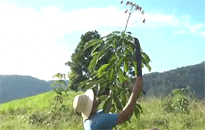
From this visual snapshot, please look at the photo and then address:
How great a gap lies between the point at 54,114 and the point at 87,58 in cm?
492

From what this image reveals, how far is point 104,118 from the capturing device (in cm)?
288

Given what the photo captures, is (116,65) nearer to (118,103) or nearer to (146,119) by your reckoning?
(118,103)

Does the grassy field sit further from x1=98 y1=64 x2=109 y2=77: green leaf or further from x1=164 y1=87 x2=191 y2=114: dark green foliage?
x1=98 y1=64 x2=109 y2=77: green leaf

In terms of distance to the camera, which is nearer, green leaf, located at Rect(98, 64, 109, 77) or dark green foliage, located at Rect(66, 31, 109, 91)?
green leaf, located at Rect(98, 64, 109, 77)

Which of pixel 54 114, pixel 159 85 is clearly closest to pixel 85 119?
pixel 54 114

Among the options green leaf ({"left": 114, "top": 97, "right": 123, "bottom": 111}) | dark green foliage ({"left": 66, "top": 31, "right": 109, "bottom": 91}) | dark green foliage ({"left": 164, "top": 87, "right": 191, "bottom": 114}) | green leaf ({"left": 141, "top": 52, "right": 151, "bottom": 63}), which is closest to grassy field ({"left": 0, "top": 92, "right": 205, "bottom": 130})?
dark green foliage ({"left": 164, "top": 87, "right": 191, "bottom": 114})

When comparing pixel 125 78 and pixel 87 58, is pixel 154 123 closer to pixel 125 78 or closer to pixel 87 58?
pixel 125 78

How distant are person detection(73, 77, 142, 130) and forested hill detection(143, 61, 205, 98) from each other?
622 inches

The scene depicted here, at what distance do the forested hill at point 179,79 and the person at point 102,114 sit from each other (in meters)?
15.8

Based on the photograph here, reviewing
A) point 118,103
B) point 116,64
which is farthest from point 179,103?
point 116,64

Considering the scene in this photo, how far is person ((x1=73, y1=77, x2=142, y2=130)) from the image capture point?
9.41ft

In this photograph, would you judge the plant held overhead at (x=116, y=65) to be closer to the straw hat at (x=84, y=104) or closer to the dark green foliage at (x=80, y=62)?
the straw hat at (x=84, y=104)

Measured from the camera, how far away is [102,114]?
2.94 meters

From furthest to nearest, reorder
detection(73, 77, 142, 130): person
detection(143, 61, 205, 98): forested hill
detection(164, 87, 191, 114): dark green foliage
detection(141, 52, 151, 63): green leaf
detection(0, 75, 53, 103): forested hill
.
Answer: detection(0, 75, 53, 103): forested hill, detection(143, 61, 205, 98): forested hill, detection(164, 87, 191, 114): dark green foliage, detection(141, 52, 151, 63): green leaf, detection(73, 77, 142, 130): person
